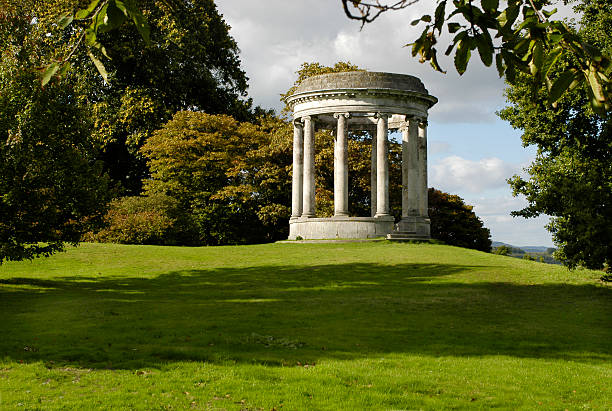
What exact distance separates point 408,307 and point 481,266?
33.9 ft

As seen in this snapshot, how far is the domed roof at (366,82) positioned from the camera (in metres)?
37.9

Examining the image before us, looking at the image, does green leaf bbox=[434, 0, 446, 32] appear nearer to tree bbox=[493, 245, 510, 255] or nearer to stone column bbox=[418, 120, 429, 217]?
stone column bbox=[418, 120, 429, 217]

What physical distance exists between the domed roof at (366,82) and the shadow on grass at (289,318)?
53.3 ft

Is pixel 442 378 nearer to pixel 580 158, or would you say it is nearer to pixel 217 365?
pixel 217 365

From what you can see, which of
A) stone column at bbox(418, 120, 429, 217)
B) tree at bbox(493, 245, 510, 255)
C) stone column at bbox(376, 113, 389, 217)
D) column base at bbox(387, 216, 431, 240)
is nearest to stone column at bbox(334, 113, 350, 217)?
stone column at bbox(376, 113, 389, 217)

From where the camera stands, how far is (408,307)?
1842 centimetres

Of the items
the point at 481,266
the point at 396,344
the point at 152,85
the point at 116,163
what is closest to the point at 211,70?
the point at 152,85

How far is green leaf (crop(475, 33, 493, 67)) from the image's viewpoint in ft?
12.8

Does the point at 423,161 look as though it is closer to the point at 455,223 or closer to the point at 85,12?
the point at 455,223

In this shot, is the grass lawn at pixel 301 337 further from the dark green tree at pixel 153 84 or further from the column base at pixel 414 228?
the dark green tree at pixel 153 84

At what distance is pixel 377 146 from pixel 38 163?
22934mm

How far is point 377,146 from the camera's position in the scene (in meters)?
38.9

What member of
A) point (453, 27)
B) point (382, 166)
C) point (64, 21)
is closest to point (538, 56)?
point (453, 27)

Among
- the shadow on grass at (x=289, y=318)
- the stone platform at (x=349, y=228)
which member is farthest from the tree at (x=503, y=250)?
the shadow on grass at (x=289, y=318)
